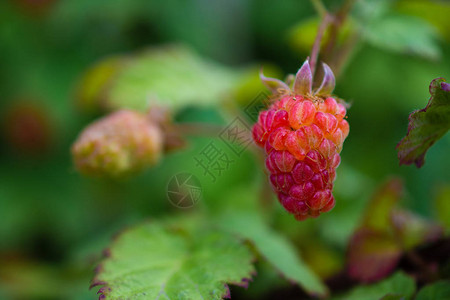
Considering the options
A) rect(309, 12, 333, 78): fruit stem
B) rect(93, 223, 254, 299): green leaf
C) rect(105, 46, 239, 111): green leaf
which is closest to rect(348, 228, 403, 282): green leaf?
rect(93, 223, 254, 299): green leaf

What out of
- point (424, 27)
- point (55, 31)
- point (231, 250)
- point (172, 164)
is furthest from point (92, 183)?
point (424, 27)

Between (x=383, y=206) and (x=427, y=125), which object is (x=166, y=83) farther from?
(x=427, y=125)

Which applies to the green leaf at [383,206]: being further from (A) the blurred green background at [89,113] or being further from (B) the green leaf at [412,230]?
(A) the blurred green background at [89,113]

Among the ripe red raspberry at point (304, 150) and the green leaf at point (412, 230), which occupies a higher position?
the ripe red raspberry at point (304, 150)

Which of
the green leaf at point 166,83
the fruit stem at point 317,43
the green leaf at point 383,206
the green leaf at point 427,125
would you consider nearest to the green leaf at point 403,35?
the fruit stem at point 317,43

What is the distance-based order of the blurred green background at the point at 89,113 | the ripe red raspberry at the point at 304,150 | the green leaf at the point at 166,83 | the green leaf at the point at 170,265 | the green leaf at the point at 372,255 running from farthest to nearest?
the blurred green background at the point at 89,113
the green leaf at the point at 166,83
the green leaf at the point at 372,255
the green leaf at the point at 170,265
the ripe red raspberry at the point at 304,150

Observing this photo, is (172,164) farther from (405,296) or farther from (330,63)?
(405,296)
